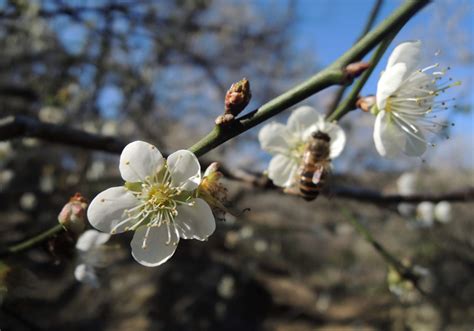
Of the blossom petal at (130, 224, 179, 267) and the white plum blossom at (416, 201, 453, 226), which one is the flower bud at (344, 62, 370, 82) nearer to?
the blossom petal at (130, 224, 179, 267)

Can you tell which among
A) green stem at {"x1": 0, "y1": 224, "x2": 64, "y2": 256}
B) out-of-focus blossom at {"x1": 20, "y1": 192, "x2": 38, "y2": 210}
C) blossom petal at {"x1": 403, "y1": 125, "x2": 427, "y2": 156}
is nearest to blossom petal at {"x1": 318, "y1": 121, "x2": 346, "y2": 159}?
blossom petal at {"x1": 403, "y1": 125, "x2": 427, "y2": 156}

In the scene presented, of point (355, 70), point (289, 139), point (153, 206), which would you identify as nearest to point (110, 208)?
point (153, 206)

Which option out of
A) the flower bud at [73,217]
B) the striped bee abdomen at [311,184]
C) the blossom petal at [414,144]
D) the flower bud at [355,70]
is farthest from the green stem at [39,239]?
the blossom petal at [414,144]

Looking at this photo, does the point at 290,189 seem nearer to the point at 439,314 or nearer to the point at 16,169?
the point at 16,169

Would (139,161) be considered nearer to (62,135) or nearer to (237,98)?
(237,98)

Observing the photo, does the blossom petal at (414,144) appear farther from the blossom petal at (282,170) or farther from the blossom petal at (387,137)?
the blossom petal at (282,170)

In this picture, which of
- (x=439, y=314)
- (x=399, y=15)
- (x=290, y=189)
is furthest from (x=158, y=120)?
(x=399, y=15)
